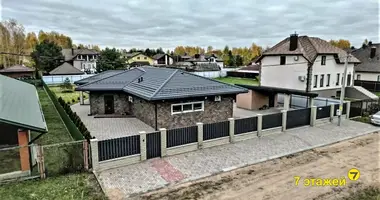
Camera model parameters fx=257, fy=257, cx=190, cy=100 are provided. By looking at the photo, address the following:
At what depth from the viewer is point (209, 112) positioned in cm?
1705

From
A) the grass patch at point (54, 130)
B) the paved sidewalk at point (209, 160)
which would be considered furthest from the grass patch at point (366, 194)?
the grass patch at point (54, 130)

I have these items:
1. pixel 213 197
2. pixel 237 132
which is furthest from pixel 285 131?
pixel 213 197

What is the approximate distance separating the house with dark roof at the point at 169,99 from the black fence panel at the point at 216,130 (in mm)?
3183

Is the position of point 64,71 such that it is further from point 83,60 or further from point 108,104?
point 108,104

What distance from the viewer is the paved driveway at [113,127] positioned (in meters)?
15.6

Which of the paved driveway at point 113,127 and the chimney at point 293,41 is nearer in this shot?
the paved driveway at point 113,127

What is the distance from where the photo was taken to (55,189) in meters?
8.49

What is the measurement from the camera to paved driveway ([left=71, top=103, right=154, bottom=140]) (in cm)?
1558

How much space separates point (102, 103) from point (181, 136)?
1114 cm

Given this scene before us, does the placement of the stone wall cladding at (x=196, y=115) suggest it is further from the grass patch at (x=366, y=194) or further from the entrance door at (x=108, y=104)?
the grass patch at (x=366, y=194)

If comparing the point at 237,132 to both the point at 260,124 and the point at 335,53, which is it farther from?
the point at 335,53

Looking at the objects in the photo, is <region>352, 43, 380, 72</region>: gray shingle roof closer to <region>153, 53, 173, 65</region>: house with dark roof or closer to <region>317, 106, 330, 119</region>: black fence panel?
<region>317, 106, 330, 119</region>: black fence panel

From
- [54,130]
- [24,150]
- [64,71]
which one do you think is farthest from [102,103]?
[64,71]

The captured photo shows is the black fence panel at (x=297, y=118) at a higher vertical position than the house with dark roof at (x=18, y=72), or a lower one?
lower
